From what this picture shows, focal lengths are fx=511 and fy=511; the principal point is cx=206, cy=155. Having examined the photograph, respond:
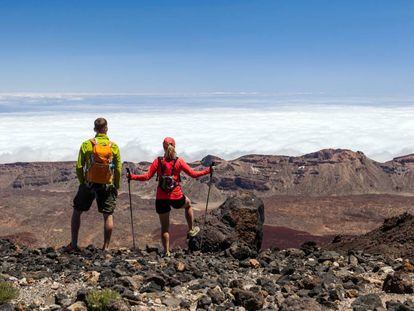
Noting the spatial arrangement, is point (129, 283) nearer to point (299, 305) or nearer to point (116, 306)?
point (116, 306)

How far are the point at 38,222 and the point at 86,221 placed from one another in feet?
51.7

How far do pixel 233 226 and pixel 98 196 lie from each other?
251 inches

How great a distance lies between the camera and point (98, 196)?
11.0 metres

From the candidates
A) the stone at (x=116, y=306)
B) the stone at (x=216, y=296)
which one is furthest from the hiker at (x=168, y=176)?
the stone at (x=116, y=306)

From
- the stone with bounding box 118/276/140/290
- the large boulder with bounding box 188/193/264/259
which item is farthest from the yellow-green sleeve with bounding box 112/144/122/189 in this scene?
the large boulder with bounding box 188/193/264/259

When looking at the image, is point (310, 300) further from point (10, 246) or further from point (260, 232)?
point (260, 232)

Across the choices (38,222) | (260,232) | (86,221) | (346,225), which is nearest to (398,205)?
(346,225)

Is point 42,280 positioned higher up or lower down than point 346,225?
higher up

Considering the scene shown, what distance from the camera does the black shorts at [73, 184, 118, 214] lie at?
10.8 metres

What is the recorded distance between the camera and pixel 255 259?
1076 cm

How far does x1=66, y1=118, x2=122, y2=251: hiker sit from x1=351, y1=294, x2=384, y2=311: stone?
17.8ft

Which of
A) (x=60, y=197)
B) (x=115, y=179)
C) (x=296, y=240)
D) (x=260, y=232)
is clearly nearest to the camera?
(x=115, y=179)

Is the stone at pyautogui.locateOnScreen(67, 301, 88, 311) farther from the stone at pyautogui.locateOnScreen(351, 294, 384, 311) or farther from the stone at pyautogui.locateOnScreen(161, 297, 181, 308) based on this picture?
the stone at pyautogui.locateOnScreen(351, 294, 384, 311)

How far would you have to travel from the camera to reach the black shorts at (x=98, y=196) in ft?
35.6
